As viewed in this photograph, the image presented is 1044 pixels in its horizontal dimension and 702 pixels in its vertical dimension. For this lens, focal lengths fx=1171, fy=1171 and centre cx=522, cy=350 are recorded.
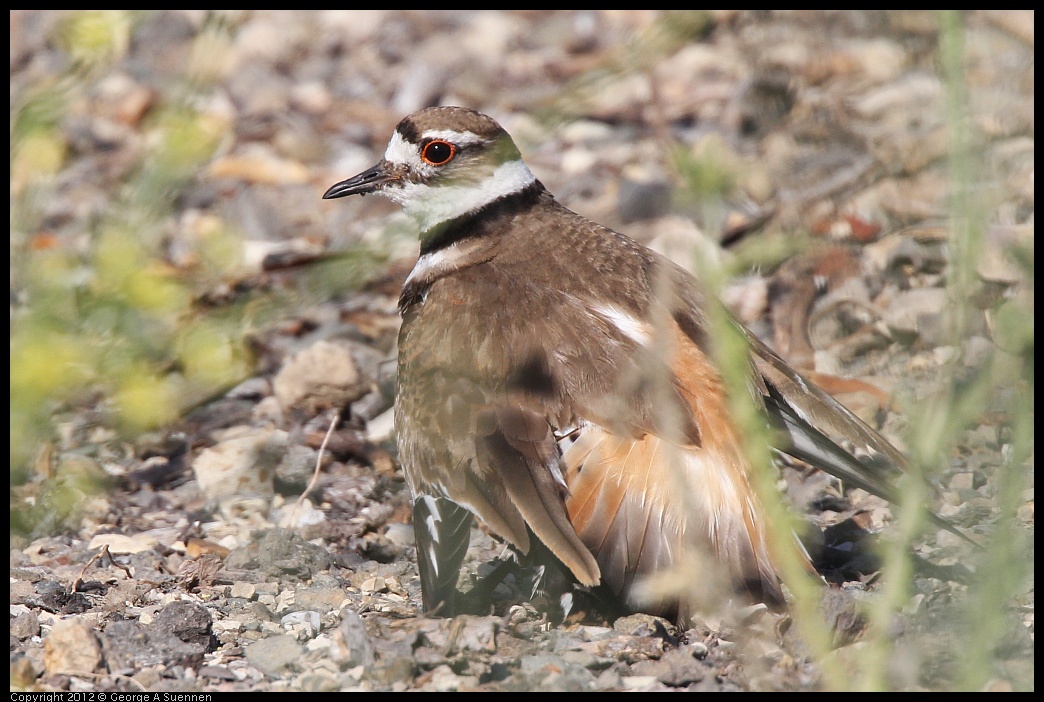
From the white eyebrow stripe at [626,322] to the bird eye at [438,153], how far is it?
1.23m

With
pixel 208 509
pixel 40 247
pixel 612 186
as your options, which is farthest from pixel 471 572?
pixel 40 247

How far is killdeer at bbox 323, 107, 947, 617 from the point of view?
12.1 ft

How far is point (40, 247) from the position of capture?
260 inches

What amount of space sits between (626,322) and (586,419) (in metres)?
0.46

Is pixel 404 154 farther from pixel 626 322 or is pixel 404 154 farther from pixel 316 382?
pixel 626 322

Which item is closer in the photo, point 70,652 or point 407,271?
point 70,652

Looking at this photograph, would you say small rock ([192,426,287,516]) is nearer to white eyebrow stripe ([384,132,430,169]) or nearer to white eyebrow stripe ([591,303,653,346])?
white eyebrow stripe ([384,132,430,169])

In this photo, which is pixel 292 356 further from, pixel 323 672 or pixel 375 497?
pixel 323 672

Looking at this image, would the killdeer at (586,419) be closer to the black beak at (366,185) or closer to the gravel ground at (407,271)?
the gravel ground at (407,271)

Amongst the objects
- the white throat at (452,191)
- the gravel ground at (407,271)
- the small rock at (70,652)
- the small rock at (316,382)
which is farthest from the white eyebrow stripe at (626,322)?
the small rock at (70,652)

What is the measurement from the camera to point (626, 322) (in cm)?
412

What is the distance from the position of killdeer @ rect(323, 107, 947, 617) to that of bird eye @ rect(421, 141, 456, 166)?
0.52 metres

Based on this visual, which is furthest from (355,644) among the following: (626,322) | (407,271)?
(407,271)

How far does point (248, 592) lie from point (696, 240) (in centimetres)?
298
